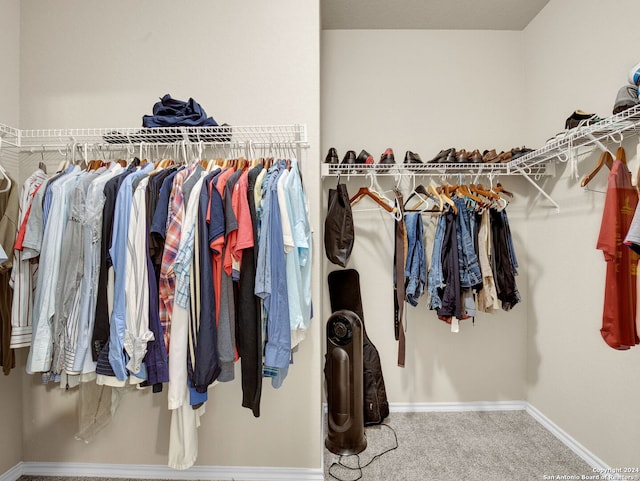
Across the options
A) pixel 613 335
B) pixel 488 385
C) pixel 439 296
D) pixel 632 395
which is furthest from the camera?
pixel 488 385

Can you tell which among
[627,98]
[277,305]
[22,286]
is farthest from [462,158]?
[22,286]

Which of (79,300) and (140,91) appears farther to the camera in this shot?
(140,91)

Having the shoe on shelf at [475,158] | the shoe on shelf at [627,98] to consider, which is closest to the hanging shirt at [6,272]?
the shoe on shelf at [475,158]

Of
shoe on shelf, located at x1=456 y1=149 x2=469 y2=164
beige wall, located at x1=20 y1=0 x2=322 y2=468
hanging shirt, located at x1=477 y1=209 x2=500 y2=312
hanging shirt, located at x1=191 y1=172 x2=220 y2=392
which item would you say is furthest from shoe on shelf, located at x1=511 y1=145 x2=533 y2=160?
hanging shirt, located at x1=191 y1=172 x2=220 y2=392

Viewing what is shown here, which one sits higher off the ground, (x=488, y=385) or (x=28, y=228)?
(x=28, y=228)

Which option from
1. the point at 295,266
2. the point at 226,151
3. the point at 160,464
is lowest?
the point at 160,464

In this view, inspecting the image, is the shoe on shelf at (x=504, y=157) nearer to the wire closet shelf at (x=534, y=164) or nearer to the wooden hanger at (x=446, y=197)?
the wire closet shelf at (x=534, y=164)

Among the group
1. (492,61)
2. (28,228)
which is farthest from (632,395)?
(28,228)

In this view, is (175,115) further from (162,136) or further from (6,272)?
(6,272)

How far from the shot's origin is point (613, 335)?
136 cm

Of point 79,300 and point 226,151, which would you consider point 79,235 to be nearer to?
point 79,300

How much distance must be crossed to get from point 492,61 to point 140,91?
2521 millimetres

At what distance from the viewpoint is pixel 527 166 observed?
2.11 metres

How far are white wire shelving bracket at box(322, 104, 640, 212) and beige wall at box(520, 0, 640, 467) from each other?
0.11m
